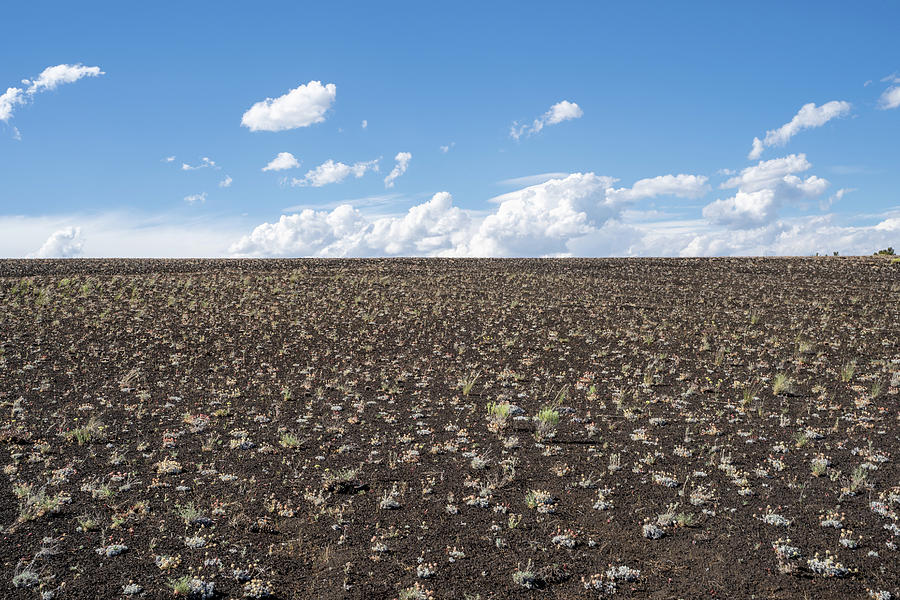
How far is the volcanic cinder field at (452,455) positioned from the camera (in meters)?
6.71

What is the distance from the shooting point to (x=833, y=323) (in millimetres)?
21953

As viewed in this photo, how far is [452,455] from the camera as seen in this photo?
10.2 m

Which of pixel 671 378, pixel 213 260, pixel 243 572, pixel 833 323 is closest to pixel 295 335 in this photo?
pixel 671 378

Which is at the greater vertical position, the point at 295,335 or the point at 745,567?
the point at 295,335

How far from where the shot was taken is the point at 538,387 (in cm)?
1490

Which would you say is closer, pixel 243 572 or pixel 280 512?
pixel 243 572

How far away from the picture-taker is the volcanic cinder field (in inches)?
264

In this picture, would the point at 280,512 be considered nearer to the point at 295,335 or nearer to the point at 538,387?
the point at 538,387

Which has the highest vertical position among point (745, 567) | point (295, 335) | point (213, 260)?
point (213, 260)

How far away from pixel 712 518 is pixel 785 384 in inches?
320

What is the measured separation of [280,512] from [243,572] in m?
1.44

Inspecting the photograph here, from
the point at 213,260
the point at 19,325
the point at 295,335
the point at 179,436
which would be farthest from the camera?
the point at 213,260

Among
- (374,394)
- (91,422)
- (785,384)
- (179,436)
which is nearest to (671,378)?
(785,384)

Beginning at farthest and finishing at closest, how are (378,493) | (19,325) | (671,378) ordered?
(19,325) → (671,378) → (378,493)
